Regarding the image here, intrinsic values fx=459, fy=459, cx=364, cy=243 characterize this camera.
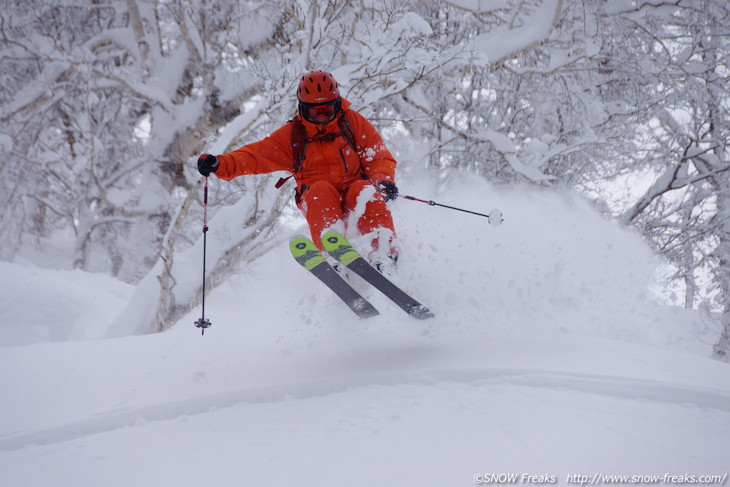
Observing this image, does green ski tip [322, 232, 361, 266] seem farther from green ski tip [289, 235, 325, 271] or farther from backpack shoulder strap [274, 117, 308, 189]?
backpack shoulder strap [274, 117, 308, 189]

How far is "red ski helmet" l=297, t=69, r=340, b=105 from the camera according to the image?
3.75m

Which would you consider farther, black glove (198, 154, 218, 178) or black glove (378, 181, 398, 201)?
black glove (378, 181, 398, 201)

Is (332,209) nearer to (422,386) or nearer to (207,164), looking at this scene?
(207,164)

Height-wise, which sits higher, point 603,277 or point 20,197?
point 20,197

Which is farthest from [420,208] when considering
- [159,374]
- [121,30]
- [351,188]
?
[121,30]

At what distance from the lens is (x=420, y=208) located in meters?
4.96

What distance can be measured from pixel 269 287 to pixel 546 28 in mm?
10490

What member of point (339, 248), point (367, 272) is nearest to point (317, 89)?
point (339, 248)

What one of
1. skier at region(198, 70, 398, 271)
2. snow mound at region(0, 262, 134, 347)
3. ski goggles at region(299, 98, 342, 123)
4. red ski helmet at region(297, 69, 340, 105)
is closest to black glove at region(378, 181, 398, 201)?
skier at region(198, 70, 398, 271)

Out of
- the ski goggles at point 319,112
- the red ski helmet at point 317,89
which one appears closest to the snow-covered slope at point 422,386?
the ski goggles at point 319,112

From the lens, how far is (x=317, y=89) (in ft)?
12.3

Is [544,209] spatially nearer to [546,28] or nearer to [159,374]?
[546,28]

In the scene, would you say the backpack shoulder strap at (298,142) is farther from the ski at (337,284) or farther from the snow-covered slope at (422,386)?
the snow-covered slope at (422,386)

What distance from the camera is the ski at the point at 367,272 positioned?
3.57 meters
